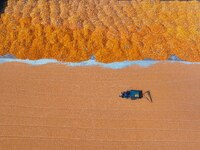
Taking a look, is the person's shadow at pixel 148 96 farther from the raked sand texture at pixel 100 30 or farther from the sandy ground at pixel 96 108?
the raked sand texture at pixel 100 30

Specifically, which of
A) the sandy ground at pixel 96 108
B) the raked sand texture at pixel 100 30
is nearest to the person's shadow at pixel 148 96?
the sandy ground at pixel 96 108

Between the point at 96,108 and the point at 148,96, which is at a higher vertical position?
the point at 148,96

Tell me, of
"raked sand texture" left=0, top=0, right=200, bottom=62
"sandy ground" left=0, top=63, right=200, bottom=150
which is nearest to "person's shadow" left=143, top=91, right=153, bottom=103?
"sandy ground" left=0, top=63, right=200, bottom=150

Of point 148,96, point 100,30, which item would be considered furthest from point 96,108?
point 100,30

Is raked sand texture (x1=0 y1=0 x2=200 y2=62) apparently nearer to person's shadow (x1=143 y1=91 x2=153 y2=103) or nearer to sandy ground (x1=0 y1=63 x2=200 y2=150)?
sandy ground (x1=0 y1=63 x2=200 y2=150)

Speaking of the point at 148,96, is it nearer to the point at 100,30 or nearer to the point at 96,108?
the point at 96,108

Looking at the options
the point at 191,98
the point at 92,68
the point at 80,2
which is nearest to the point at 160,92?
the point at 191,98
